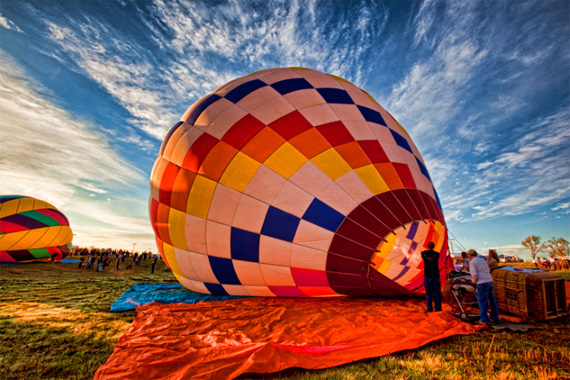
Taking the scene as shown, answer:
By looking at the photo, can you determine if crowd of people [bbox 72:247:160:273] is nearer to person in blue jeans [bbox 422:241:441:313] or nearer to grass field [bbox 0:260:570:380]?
grass field [bbox 0:260:570:380]

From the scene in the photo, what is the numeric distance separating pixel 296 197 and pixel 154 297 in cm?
407

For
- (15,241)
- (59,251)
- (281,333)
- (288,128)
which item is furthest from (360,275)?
(59,251)

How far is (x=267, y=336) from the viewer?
3156 millimetres

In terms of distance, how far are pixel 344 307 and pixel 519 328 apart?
2110mm

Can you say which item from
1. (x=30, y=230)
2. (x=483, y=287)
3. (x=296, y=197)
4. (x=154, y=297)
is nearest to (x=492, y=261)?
(x=483, y=287)

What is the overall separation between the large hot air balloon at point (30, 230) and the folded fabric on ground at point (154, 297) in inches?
Answer: 508

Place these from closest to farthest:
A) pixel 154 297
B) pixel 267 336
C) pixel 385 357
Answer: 1. pixel 385 357
2. pixel 267 336
3. pixel 154 297

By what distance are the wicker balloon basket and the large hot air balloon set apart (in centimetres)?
2057

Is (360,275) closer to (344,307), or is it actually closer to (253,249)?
(344,307)

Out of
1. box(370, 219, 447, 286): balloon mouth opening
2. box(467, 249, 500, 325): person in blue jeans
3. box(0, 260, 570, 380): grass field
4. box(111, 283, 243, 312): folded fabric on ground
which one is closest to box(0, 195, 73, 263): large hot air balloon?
box(111, 283, 243, 312): folded fabric on ground

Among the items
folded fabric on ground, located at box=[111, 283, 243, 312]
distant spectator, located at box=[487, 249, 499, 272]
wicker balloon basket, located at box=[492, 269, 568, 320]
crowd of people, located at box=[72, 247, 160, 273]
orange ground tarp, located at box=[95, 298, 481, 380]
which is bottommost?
crowd of people, located at box=[72, 247, 160, 273]

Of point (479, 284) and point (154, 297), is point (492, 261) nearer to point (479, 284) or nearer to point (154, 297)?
point (479, 284)

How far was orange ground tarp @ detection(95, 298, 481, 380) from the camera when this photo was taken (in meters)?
2.44

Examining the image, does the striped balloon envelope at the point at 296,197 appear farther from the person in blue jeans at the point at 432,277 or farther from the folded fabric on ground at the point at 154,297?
the person in blue jeans at the point at 432,277
